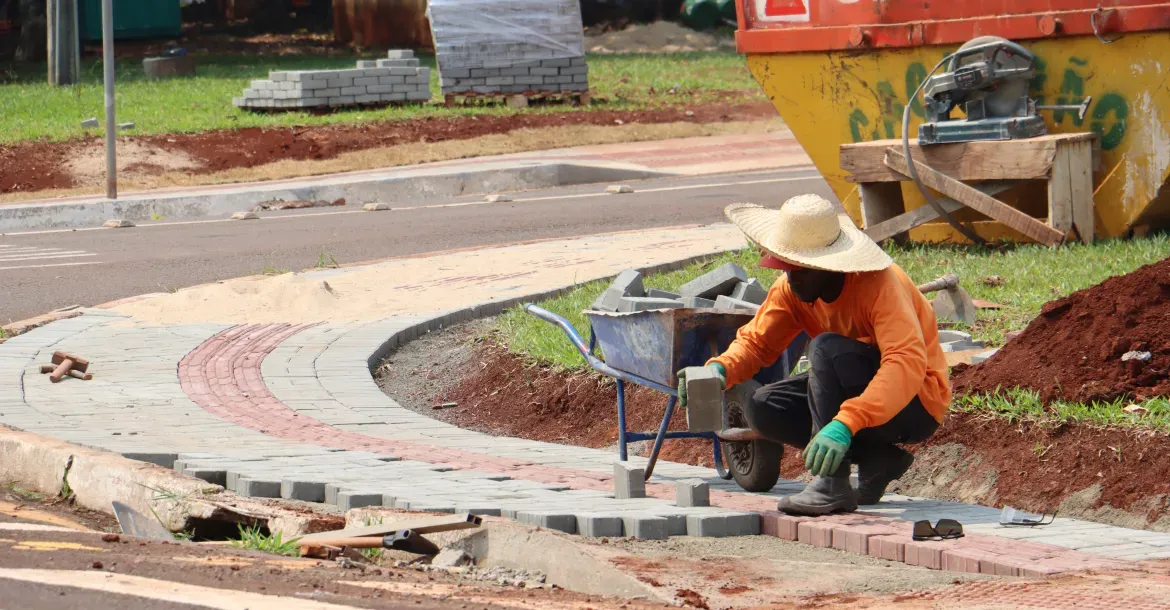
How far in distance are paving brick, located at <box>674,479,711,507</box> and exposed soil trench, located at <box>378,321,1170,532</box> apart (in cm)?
129

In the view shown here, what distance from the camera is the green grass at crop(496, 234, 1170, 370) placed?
8297 millimetres

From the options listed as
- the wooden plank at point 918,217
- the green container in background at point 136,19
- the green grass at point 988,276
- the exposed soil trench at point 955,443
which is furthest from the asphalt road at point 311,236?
the green container in background at point 136,19

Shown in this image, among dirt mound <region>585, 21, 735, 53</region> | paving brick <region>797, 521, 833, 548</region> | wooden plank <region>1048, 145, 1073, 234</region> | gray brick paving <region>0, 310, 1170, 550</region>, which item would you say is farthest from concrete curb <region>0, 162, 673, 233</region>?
dirt mound <region>585, 21, 735, 53</region>

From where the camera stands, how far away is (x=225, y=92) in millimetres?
25344

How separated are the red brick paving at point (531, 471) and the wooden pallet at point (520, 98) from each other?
1412 cm

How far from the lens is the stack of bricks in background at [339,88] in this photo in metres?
22.4

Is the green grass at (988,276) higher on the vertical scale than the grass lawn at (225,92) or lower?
lower

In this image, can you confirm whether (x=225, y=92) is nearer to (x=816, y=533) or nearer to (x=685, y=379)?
(x=685, y=379)

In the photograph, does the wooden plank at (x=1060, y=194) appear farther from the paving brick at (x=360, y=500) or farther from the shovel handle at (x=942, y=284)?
the paving brick at (x=360, y=500)

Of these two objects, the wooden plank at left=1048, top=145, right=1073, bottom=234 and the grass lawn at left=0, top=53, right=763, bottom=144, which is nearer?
the wooden plank at left=1048, top=145, right=1073, bottom=234

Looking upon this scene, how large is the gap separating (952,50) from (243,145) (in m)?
11.6

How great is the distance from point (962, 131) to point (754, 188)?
6603mm

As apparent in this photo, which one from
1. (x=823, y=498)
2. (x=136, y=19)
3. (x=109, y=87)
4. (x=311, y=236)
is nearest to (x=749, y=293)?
(x=823, y=498)

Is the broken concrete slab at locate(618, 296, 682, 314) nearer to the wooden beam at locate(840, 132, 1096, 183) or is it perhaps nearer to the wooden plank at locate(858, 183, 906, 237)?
the wooden beam at locate(840, 132, 1096, 183)
